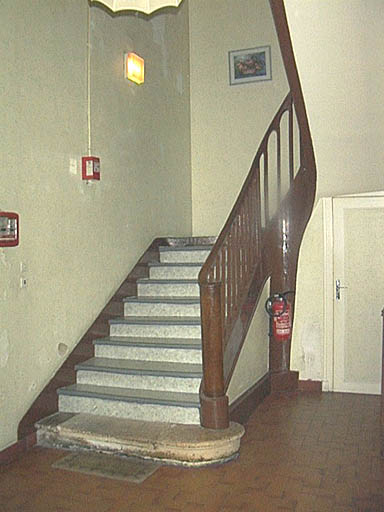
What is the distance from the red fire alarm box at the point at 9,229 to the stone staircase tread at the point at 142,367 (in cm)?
123

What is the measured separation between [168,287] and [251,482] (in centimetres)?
226

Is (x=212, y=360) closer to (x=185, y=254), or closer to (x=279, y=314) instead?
(x=279, y=314)

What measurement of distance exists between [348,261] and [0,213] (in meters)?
3.29

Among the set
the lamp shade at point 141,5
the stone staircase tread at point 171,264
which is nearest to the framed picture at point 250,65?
the stone staircase tread at point 171,264

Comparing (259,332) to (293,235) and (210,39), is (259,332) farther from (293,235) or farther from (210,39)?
(210,39)

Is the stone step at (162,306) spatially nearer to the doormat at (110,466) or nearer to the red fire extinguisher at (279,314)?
the red fire extinguisher at (279,314)

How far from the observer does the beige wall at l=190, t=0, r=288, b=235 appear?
6.59m

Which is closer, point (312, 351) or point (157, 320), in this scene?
point (157, 320)

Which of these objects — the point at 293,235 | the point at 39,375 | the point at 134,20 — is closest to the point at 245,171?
the point at 293,235

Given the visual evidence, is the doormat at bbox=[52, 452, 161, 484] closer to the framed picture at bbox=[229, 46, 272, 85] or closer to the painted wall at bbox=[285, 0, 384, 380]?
the painted wall at bbox=[285, 0, 384, 380]

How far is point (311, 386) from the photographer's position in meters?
5.53

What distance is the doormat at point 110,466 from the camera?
11.3 feet

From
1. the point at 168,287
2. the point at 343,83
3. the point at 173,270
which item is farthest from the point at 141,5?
the point at 173,270

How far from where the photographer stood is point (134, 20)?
5520 mm
